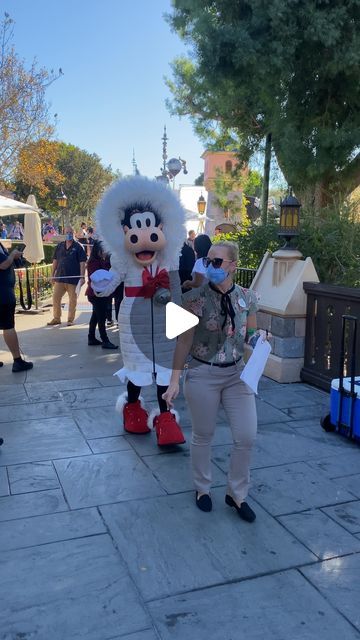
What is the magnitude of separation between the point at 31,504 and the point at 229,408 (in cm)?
136

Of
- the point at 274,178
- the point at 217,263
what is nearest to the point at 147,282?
the point at 217,263

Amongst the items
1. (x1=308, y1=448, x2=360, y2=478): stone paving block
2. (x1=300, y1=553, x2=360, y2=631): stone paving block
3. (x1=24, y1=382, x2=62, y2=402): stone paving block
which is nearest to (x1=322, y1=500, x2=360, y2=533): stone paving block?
(x1=300, y1=553, x2=360, y2=631): stone paving block

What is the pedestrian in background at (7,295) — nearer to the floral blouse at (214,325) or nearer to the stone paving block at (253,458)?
the stone paving block at (253,458)

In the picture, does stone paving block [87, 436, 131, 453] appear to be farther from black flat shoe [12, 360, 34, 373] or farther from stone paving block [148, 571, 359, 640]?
black flat shoe [12, 360, 34, 373]

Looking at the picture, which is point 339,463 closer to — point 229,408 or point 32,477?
point 229,408

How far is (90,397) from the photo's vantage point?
18.2 ft

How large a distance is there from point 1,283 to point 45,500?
333cm

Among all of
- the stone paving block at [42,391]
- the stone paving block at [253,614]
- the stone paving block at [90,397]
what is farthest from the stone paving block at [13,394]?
the stone paving block at [253,614]

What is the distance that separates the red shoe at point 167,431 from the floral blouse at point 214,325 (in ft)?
3.97

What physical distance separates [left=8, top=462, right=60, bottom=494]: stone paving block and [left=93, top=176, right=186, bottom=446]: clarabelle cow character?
0.86 meters

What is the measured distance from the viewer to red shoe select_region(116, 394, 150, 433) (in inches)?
177

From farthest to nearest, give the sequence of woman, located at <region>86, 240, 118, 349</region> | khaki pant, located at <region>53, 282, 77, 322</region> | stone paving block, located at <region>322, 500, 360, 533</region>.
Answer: khaki pant, located at <region>53, 282, 77, 322</region>
woman, located at <region>86, 240, 118, 349</region>
stone paving block, located at <region>322, 500, 360, 533</region>

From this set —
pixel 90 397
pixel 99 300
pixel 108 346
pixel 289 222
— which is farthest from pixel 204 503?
pixel 108 346

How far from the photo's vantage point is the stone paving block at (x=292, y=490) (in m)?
3.39
